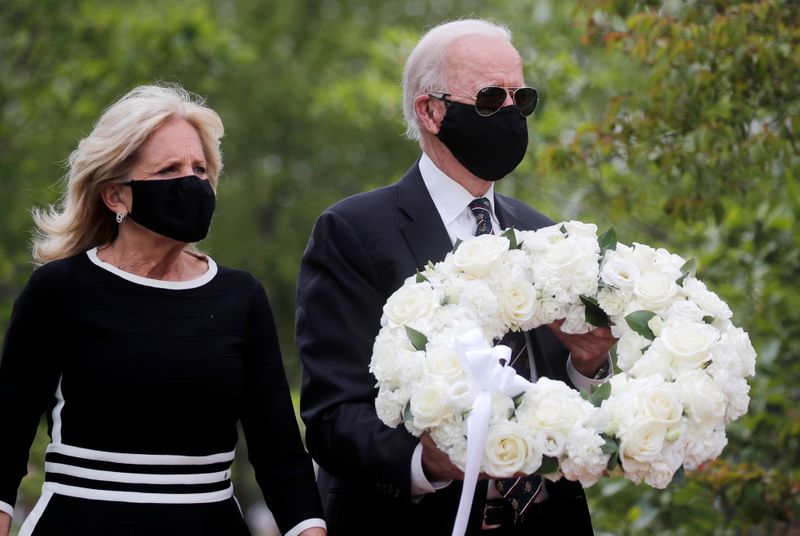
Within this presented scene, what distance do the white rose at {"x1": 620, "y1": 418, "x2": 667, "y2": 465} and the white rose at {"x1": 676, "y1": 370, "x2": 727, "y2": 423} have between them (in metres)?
0.12

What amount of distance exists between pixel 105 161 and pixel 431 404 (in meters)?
1.46

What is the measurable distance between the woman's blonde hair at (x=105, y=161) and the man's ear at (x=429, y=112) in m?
0.71

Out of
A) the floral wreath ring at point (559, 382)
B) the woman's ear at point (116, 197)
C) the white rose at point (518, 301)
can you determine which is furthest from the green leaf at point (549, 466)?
the woman's ear at point (116, 197)

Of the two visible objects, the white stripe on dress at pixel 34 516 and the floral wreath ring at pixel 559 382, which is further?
the white stripe on dress at pixel 34 516

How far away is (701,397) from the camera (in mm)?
3301

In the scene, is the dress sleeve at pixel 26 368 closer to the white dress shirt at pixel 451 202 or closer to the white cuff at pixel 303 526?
the white cuff at pixel 303 526

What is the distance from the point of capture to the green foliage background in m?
5.72

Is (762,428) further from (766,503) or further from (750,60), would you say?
(750,60)

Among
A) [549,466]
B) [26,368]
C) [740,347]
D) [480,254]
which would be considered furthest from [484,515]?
[26,368]

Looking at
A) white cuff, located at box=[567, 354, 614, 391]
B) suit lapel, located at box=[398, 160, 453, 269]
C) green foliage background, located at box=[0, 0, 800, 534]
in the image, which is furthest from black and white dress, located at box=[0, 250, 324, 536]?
green foliage background, located at box=[0, 0, 800, 534]

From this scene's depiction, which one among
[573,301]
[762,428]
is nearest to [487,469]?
[573,301]

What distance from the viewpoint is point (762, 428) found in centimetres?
642

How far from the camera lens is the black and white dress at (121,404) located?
148 inches

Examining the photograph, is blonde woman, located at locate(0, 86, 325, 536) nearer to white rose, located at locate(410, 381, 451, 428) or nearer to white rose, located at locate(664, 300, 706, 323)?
white rose, located at locate(410, 381, 451, 428)
